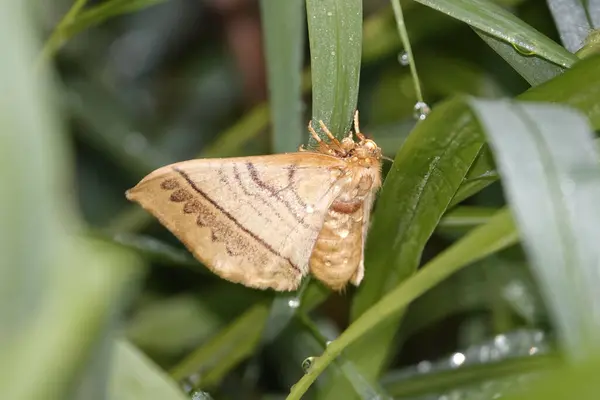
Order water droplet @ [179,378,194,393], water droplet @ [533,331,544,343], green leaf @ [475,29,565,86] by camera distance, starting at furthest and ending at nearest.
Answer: water droplet @ [533,331,544,343]
water droplet @ [179,378,194,393]
green leaf @ [475,29,565,86]

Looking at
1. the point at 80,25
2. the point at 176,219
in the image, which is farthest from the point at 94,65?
the point at 176,219

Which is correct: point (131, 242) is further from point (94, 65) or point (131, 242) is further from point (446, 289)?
point (94, 65)

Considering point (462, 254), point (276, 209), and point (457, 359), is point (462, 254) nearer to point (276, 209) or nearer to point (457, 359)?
point (276, 209)

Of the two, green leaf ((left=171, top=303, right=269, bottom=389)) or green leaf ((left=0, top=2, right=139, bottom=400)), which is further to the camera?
green leaf ((left=171, top=303, right=269, bottom=389))

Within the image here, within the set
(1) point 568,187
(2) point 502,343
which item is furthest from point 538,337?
(1) point 568,187

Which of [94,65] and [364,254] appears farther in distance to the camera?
[94,65]

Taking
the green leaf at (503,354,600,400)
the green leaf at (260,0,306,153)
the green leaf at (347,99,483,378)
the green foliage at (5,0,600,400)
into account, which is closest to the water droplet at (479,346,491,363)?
the green foliage at (5,0,600,400)

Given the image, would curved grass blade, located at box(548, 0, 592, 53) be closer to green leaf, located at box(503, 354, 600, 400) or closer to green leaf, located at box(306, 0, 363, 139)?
green leaf, located at box(306, 0, 363, 139)
